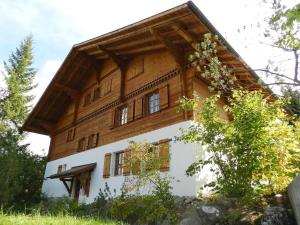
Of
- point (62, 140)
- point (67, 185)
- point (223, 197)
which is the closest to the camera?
point (223, 197)

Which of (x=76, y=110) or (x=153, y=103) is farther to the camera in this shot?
(x=76, y=110)

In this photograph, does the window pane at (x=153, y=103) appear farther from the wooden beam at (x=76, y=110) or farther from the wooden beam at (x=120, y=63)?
the wooden beam at (x=76, y=110)

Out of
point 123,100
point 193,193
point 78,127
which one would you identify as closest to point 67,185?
point 78,127

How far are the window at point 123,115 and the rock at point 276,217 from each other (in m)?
8.91

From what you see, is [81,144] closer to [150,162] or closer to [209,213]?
[150,162]

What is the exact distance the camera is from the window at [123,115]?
14.5 metres

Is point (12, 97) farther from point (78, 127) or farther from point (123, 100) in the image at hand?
point (123, 100)

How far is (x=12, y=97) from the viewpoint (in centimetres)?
2722

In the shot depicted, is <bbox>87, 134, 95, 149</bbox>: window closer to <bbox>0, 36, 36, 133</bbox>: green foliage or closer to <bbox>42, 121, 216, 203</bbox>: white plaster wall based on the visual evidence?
<bbox>42, 121, 216, 203</bbox>: white plaster wall

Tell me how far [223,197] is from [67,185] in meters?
11.4

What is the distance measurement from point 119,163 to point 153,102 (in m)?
3.31

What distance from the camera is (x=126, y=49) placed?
14.7 meters

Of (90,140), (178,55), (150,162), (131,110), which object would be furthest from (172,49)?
(90,140)

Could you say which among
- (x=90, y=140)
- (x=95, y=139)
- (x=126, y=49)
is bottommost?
(x=95, y=139)
